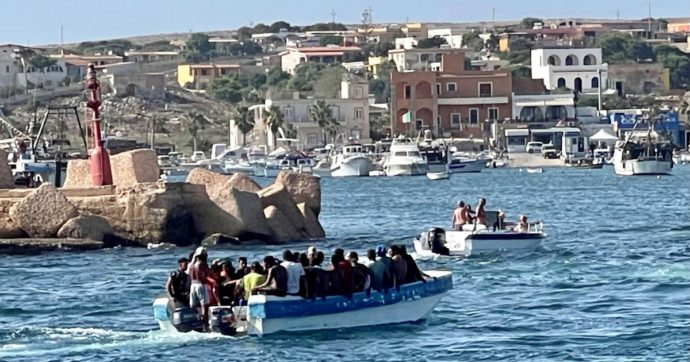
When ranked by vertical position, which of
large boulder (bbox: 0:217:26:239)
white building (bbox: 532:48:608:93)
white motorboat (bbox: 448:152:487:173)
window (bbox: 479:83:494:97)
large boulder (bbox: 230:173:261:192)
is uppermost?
white building (bbox: 532:48:608:93)

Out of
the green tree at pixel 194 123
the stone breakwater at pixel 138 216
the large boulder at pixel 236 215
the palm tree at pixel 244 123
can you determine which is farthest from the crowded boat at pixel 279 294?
the green tree at pixel 194 123

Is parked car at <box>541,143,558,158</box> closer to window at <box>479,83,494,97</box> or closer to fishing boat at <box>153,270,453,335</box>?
window at <box>479,83,494,97</box>

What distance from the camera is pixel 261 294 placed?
2839 cm

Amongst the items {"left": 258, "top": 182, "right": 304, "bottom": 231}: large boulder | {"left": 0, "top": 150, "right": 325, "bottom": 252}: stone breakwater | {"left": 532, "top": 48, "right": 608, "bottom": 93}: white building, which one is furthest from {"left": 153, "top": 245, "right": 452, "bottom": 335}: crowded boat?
{"left": 532, "top": 48, "right": 608, "bottom": 93}: white building

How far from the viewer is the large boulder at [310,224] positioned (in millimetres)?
49500

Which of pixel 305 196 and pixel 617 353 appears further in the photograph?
pixel 305 196

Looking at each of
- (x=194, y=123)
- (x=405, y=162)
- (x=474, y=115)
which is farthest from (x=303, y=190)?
(x=194, y=123)

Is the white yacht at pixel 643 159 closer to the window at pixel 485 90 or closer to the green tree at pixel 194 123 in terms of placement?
the window at pixel 485 90

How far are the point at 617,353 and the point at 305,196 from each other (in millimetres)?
24137

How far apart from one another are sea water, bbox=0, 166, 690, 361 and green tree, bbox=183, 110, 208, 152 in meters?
113

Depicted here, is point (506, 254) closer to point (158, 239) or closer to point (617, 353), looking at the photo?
point (158, 239)

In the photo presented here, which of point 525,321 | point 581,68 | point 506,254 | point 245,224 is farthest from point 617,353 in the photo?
point 581,68

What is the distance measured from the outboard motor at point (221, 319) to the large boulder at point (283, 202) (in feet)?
64.3

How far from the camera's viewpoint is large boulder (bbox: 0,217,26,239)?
1832 inches
